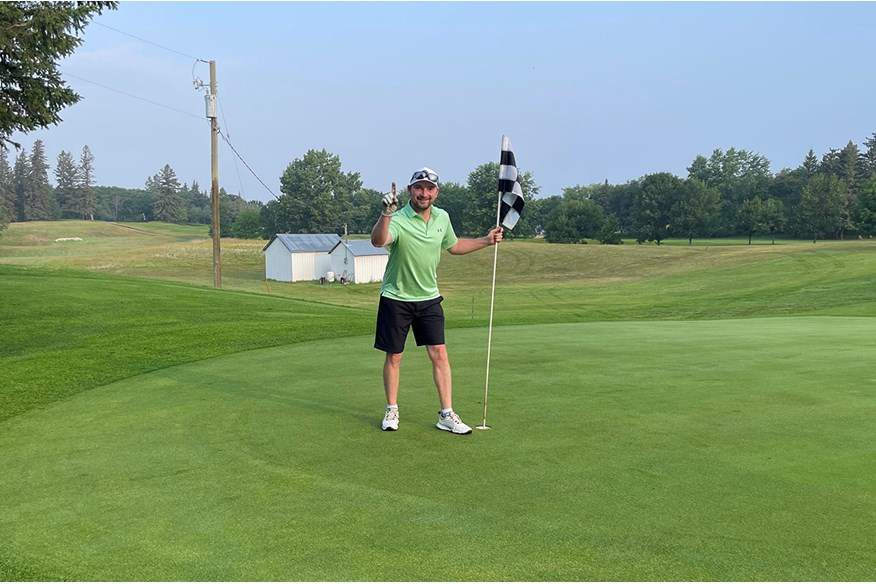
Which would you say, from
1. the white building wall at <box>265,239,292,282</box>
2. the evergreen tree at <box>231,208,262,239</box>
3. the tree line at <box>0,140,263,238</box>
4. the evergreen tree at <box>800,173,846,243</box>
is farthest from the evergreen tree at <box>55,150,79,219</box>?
the evergreen tree at <box>800,173,846,243</box>

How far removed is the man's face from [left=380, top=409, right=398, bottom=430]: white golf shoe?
5.45 feet

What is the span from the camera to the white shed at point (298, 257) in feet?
179

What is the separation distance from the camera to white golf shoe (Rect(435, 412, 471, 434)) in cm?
496

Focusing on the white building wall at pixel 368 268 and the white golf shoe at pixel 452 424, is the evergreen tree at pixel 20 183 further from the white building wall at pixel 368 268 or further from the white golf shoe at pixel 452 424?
the white golf shoe at pixel 452 424

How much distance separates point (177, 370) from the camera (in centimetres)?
783

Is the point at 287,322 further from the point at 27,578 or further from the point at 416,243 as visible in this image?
the point at 27,578

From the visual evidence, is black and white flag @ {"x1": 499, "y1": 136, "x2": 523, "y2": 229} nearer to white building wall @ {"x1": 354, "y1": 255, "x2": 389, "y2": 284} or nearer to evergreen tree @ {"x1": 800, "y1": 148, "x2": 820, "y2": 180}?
white building wall @ {"x1": 354, "y1": 255, "x2": 389, "y2": 284}

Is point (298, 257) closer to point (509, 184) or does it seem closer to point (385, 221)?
point (509, 184)

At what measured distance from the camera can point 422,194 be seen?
523cm

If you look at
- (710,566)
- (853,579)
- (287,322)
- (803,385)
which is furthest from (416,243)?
(287,322)

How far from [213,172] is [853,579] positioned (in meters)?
30.7

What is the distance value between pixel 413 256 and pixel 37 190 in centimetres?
15404

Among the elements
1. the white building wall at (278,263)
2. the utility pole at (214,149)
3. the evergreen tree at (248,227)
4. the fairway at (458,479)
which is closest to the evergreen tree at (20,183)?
the evergreen tree at (248,227)

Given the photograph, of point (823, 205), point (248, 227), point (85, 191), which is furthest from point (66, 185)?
point (823, 205)
